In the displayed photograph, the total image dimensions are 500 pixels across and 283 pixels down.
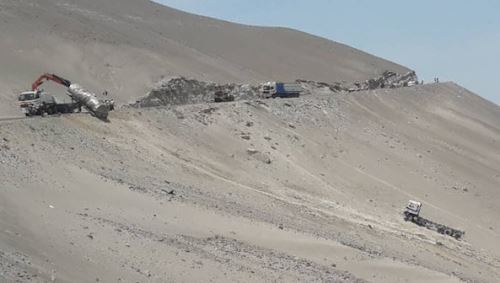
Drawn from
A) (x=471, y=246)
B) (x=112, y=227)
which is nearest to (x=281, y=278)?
(x=112, y=227)

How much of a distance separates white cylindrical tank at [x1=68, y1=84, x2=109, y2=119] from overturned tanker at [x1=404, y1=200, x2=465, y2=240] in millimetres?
16456

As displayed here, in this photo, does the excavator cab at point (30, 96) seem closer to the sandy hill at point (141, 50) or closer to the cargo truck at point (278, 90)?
the sandy hill at point (141, 50)

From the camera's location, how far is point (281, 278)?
2222 centimetres

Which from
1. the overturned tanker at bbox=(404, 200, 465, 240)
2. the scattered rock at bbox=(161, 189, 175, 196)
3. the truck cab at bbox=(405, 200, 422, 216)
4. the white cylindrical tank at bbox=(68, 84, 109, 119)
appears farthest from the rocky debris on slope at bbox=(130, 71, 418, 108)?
the scattered rock at bbox=(161, 189, 175, 196)

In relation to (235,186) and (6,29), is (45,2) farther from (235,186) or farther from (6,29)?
(235,186)

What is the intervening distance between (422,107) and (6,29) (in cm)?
3885

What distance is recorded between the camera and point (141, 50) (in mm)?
69125

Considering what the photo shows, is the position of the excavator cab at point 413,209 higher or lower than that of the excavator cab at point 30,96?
higher

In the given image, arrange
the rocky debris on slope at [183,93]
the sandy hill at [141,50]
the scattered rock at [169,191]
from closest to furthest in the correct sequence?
1. the scattered rock at [169,191]
2. the rocky debris on slope at [183,93]
3. the sandy hill at [141,50]

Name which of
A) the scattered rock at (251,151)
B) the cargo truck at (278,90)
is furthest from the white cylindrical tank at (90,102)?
the cargo truck at (278,90)

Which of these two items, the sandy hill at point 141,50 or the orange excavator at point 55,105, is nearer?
the orange excavator at point 55,105

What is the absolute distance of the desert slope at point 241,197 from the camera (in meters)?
21.2

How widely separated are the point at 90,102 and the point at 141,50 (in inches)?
1142

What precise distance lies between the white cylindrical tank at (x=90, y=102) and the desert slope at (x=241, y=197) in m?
0.89
